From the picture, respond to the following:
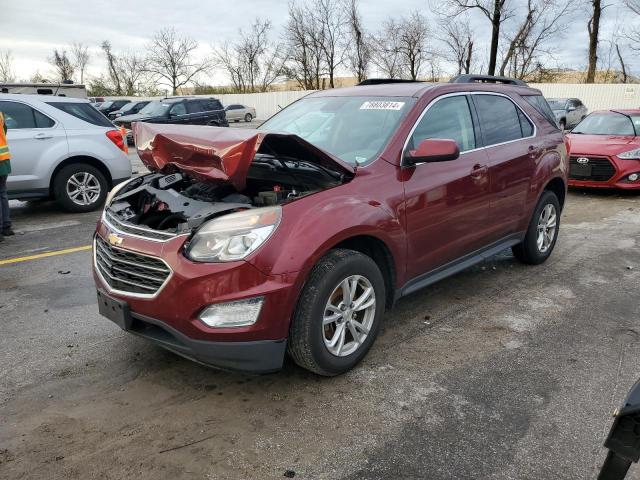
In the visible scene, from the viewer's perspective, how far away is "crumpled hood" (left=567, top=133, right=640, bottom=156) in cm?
904

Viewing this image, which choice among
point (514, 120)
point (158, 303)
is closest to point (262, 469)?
point (158, 303)

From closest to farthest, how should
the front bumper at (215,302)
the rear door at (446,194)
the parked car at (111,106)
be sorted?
the front bumper at (215,302), the rear door at (446,194), the parked car at (111,106)

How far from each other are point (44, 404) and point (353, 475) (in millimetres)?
1818

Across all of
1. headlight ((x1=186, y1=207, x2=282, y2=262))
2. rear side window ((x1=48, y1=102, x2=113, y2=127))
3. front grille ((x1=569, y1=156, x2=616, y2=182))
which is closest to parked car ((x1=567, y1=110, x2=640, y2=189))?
front grille ((x1=569, y1=156, x2=616, y2=182))

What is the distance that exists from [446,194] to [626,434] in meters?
2.45

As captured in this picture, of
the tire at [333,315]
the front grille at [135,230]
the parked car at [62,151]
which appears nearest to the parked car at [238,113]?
the parked car at [62,151]

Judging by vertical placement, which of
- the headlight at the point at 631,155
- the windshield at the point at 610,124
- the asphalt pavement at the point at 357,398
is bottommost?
the asphalt pavement at the point at 357,398

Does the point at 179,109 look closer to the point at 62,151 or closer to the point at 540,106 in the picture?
the point at 62,151

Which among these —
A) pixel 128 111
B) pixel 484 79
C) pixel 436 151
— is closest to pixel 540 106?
pixel 484 79

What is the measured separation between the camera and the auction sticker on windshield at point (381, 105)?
148 inches

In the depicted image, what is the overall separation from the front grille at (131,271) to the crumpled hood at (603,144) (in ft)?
26.4

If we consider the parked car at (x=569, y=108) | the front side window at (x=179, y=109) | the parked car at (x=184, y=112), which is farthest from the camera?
the parked car at (x=569, y=108)

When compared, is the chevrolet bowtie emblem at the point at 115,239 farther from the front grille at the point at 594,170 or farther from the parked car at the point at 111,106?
the parked car at the point at 111,106

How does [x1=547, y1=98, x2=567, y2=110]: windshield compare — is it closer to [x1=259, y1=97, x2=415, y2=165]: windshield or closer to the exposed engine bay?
[x1=259, y1=97, x2=415, y2=165]: windshield
